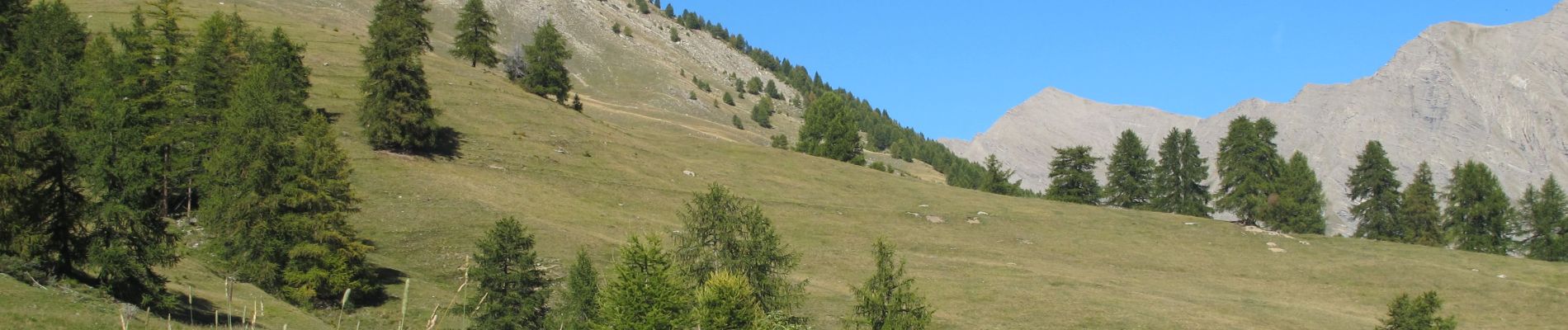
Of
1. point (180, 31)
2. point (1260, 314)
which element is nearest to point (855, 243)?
point (1260, 314)

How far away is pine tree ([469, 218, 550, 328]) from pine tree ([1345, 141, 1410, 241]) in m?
89.3

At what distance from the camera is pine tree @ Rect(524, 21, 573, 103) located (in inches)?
4877

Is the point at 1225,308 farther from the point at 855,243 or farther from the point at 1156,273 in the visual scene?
the point at 855,243

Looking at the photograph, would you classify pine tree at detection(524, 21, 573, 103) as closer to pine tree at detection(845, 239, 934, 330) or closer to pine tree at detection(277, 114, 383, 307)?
pine tree at detection(277, 114, 383, 307)

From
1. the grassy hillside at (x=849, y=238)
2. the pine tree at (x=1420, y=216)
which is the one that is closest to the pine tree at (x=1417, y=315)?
the grassy hillside at (x=849, y=238)

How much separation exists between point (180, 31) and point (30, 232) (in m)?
48.3

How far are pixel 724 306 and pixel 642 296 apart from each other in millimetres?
3157

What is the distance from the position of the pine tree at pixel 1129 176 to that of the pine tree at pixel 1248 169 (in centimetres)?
1148

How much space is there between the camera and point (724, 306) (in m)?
41.9

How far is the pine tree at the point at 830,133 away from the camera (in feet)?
424

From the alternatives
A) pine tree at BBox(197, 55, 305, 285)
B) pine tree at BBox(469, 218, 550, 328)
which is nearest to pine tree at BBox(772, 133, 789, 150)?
pine tree at BBox(197, 55, 305, 285)

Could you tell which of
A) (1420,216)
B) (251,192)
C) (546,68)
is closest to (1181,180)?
(1420,216)

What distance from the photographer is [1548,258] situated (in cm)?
10250

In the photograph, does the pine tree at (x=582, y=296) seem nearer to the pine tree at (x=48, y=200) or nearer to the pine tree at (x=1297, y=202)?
the pine tree at (x=48, y=200)
